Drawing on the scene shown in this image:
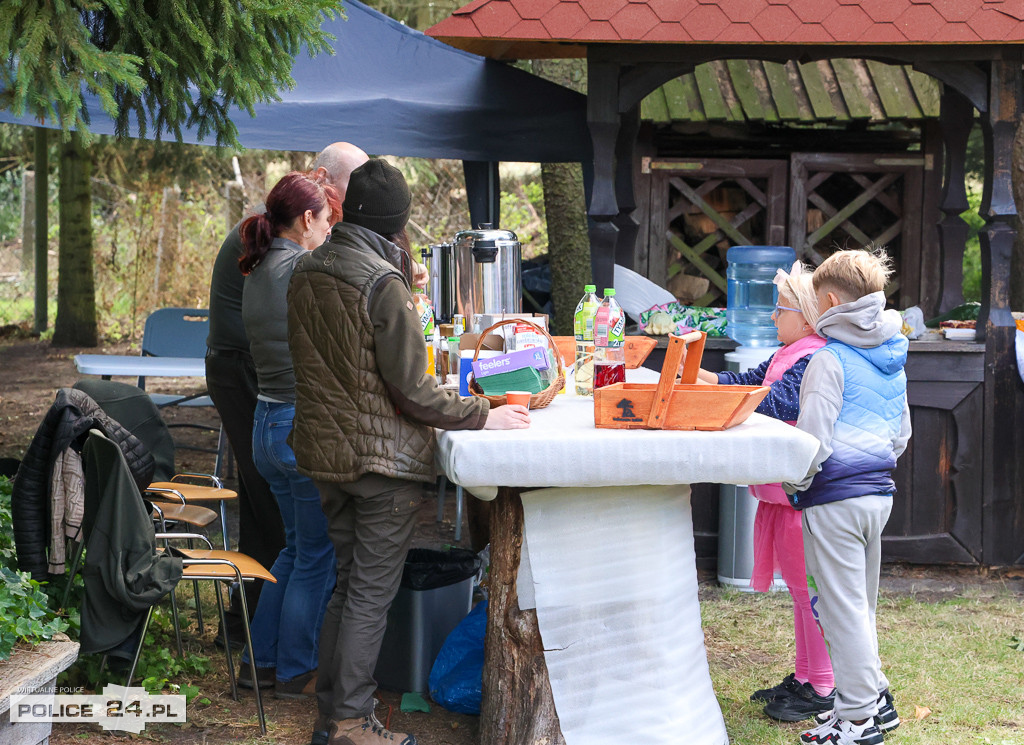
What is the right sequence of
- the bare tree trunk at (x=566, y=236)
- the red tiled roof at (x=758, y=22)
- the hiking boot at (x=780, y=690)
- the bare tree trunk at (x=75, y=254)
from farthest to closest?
the bare tree trunk at (x=75, y=254)
the bare tree trunk at (x=566, y=236)
the red tiled roof at (x=758, y=22)
the hiking boot at (x=780, y=690)

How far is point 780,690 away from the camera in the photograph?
3.62 meters

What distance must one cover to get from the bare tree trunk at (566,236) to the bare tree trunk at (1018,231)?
9.67 feet

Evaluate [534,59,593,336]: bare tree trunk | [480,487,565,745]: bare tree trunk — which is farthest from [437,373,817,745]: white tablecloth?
[534,59,593,336]: bare tree trunk

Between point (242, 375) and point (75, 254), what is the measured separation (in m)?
9.67

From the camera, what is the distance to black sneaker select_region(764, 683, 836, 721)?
3.52 metres

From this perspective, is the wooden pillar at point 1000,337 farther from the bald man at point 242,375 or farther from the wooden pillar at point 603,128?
the bald man at point 242,375

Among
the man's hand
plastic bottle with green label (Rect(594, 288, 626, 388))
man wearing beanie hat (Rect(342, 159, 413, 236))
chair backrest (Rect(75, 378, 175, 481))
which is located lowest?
chair backrest (Rect(75, 378, 175, 481))

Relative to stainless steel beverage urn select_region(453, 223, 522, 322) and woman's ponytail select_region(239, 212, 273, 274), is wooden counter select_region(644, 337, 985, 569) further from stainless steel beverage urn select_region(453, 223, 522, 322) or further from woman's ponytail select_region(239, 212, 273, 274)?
woman's ponytail select_region(239, 212, 273, 274)

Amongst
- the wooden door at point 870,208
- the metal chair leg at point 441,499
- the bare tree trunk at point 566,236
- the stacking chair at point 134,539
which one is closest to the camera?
the stacking chair at point 134,539

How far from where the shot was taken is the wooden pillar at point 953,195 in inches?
236

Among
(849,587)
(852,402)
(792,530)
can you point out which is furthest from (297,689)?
(852,402)

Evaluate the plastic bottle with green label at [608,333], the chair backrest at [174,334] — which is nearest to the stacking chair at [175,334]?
the chair backrest at [174,334]

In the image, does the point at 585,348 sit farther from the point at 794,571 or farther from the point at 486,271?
the point at 794,571

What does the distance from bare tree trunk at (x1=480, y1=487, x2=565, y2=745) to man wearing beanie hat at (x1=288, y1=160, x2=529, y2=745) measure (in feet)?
0.81
